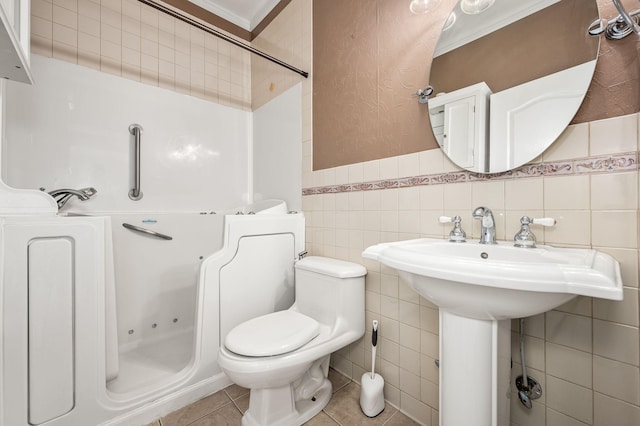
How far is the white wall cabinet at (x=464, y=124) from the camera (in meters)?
1.02

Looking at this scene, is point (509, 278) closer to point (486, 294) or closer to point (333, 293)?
point (486, 294)

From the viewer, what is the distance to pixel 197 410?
1273 millimetres

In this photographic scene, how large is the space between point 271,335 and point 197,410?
1.99 feet

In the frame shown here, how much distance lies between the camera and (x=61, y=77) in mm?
1664

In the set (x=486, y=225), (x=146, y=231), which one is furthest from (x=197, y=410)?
(x=486, y=225)

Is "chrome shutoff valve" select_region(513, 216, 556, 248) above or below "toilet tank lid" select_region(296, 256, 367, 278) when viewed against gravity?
above

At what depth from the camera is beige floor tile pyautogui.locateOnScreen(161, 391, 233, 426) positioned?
1.21 meters

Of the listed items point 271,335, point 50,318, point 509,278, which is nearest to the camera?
point 509,278

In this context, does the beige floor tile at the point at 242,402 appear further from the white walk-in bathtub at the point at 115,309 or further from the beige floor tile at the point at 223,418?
the white walk-in bathtub at the point at 115,309

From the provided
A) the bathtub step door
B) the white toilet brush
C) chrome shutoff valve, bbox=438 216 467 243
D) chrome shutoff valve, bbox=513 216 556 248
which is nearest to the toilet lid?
the white toilet brush

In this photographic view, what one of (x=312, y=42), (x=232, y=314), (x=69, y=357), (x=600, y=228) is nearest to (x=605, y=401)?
(x=600, y=228)

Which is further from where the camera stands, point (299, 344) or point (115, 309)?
point (115, 309)

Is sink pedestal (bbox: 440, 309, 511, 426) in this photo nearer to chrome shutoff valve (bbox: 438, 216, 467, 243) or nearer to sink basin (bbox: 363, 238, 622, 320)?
sink basin (bbox: 363, 238, 622, 320)

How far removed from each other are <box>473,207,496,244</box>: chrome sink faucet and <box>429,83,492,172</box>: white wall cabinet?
6.6 inches
